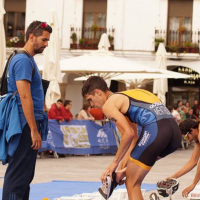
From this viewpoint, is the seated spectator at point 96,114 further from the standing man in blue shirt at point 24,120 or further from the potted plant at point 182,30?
the potted plant at point 182,30

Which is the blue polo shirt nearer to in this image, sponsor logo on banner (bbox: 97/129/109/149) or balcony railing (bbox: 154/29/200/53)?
sponsor logo on banner (bbox: 97/129/109/149)

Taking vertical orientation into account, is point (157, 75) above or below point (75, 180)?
above

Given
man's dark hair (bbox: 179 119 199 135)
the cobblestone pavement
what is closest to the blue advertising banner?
the cobblestone pavement

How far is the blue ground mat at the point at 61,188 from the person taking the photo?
947cm

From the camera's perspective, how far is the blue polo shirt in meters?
6.10

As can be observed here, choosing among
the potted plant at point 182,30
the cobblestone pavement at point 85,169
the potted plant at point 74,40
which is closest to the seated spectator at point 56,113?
the cobblestone pavement at point 85,169

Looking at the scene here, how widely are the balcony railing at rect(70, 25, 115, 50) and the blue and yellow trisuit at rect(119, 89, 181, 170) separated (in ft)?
96.2

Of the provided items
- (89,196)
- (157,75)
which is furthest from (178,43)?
(89,196)

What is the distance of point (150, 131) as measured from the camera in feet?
20.7

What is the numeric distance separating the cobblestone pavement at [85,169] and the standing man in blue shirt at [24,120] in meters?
3.40

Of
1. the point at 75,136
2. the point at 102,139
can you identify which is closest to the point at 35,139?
the point at 75,136

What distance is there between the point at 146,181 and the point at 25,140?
592 cm

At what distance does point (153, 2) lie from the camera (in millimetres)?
35906

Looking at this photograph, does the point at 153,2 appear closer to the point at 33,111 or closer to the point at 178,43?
the point at 178,43
